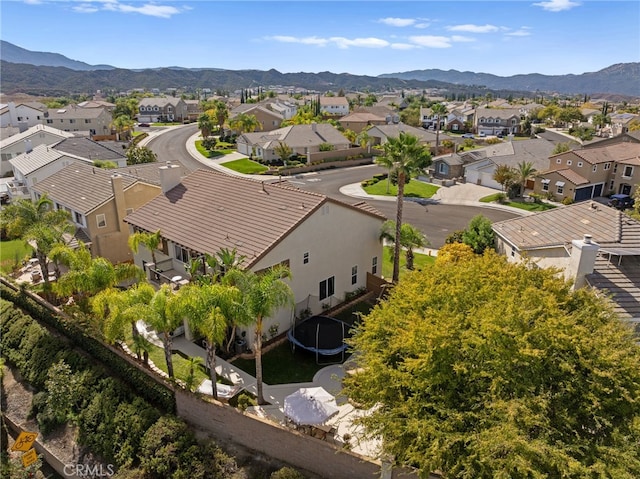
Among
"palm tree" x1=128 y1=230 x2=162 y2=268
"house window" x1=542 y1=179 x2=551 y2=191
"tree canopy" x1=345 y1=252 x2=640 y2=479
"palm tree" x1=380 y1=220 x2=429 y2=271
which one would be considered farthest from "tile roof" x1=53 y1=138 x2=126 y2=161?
"house window" x1=542 y1=179 x2=551 y2=191

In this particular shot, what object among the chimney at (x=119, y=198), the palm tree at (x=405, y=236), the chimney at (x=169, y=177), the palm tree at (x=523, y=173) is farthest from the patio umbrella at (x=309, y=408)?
the palm tree at (x=523, y=173)

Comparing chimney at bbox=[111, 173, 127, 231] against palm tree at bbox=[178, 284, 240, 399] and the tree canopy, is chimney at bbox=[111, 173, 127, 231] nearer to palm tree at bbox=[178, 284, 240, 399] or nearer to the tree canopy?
palm tree at bbox=[178, 284, 240, 399]

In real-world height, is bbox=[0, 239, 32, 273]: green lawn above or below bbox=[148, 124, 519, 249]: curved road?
below

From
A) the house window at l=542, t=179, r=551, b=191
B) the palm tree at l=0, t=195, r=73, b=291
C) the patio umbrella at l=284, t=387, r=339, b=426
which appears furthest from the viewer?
the house window at l=542, t=179, r=551, b=191

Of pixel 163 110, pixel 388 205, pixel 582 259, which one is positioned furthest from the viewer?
pixel 163 110

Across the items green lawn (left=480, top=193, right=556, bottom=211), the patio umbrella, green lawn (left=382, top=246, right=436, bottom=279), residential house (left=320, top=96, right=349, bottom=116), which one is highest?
residential house (left=320, top=96, right=349, bottom=116)

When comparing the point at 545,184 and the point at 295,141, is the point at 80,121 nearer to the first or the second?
the point at 295,141

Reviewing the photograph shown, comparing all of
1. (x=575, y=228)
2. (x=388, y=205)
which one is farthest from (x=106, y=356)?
(x=388, y=205)
